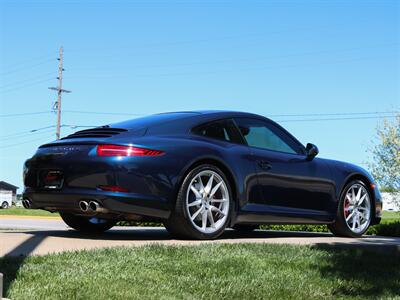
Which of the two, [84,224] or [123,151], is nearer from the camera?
[123,151]

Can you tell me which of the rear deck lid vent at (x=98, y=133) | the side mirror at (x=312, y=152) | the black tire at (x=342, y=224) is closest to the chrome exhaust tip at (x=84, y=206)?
the rear deck lid vent at (x=98, y=133)

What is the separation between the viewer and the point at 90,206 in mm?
5418

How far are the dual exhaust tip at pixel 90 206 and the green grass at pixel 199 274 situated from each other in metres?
0.80

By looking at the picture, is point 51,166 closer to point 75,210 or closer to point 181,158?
point 75,210

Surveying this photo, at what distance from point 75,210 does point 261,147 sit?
2.29 metres

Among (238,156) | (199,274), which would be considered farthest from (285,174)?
(199,274)

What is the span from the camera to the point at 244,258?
4594 mm

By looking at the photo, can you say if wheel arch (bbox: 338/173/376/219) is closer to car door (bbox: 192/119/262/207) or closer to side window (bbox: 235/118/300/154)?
side window (bbox: 235/118/300/154)

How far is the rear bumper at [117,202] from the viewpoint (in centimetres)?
533

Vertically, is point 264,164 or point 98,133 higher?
point 98,133

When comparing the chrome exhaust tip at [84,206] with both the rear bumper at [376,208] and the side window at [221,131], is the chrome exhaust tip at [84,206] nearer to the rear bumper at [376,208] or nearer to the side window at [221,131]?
the side window at [221,131]

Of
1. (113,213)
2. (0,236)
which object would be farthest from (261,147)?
(0,236)

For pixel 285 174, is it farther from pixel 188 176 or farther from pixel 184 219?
pixel 184 219

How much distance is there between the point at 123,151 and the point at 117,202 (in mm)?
483
